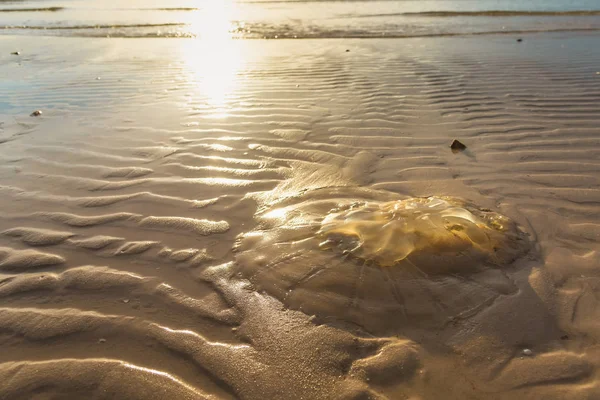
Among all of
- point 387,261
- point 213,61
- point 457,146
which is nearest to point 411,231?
point 387,261

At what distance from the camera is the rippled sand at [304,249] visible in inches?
61.5

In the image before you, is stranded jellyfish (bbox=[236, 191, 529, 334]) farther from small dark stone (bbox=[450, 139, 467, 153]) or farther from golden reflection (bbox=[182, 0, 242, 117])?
golden reflection (bbox=[182, 0, 242, 117])

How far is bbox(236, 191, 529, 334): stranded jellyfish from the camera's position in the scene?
1.83m

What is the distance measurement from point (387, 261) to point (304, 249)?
42 centimetres

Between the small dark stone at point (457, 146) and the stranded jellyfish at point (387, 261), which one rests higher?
the small dark stone at point (457, 146)

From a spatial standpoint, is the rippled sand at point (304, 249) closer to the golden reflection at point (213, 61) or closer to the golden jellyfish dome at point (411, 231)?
the golden jellyfish dome at point (411, 231)

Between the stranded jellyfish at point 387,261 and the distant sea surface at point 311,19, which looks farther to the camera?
the distant sea surface at point 311,19

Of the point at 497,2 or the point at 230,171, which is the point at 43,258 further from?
the point at 497,2

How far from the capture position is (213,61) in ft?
23.9

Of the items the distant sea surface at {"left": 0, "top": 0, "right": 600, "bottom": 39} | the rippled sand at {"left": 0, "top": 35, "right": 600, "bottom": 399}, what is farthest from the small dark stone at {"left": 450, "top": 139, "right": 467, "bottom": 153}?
the distant sea surface at {"left": 0, "top": 0, "right": 600, "bottom": 39}

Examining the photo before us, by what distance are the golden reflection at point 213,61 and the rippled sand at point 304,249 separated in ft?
0.98

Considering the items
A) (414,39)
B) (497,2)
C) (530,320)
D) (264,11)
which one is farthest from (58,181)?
(497,2)

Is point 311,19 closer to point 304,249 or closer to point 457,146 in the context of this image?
point 457,146

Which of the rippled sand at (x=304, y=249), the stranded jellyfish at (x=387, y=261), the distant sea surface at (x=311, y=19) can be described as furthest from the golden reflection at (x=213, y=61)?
the stranded jellyfish at (x=387, y=261)
